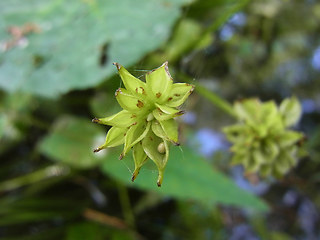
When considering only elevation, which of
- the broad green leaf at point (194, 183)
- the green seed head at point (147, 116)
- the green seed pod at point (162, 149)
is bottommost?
the green seed pod at point (162, 149)

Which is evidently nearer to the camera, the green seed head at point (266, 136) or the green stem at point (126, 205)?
the green seed head at point (266, 136)

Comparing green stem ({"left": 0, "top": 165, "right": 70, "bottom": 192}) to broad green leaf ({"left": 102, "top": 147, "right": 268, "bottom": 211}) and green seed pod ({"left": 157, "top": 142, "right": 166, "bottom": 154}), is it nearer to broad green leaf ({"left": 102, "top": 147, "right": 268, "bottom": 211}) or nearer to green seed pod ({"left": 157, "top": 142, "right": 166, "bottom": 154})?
broad green leaf ({"left": 102, "top": 147, "right": 268, "bottom": 211})

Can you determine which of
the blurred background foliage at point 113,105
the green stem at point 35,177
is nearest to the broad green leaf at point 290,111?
the blurred background foliage at point 113,105

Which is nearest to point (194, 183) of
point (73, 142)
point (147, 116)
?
point (73, 142)

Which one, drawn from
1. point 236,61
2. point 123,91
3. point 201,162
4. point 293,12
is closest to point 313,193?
point 201,162

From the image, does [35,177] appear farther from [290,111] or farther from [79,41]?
[290,111]

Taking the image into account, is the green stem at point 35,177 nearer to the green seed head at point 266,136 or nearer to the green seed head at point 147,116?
the green seed head at point 266,136

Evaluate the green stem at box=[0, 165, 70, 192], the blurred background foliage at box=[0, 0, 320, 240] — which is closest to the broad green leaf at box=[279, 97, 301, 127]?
the blurred background foliage at box=[0, 0, 320, 240]
